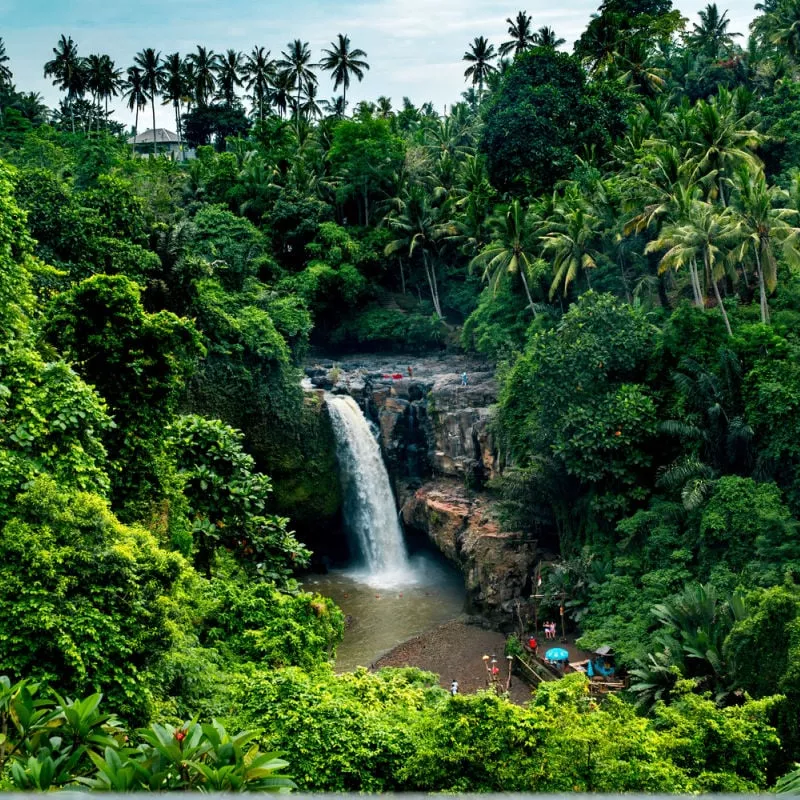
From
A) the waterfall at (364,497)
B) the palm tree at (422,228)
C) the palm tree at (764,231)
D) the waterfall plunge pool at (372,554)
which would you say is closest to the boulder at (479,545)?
the waterfall plunge pool at (372,554)

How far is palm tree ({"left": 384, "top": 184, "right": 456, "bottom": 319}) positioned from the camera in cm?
3781

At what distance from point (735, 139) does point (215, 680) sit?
83.6 feet

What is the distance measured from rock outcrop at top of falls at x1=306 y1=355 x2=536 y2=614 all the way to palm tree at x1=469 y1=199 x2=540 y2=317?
3873 millimetres

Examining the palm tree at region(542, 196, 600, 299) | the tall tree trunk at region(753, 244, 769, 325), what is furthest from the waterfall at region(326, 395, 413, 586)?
the tall tree trunk at region(753, 244, 769, 325)

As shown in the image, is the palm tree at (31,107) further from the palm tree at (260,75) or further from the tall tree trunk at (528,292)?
the tall tree trunk at (528,292)

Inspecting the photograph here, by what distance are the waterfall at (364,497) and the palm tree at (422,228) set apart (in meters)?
10.4

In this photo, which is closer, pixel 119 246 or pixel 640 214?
pixel 119 246

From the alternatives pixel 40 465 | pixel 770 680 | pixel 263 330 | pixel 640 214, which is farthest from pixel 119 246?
pixel 770 680

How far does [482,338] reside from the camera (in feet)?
105

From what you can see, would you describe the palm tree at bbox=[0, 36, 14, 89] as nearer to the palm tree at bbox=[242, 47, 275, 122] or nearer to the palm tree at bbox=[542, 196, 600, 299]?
the palm tree at bbox=[242, 47, 275, 122]

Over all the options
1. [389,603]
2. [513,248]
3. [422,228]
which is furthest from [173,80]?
[389,603]

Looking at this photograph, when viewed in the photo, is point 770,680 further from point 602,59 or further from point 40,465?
point 602,59

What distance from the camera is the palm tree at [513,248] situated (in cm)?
3072

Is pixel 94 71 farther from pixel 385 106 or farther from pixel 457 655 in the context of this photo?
pixel 457 655
